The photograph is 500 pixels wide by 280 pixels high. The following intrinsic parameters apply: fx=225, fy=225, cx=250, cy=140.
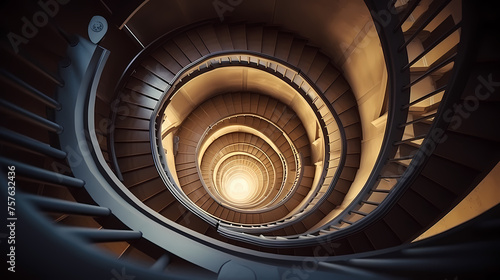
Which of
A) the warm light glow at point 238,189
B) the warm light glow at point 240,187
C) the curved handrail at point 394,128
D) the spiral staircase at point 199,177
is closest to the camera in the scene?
the spiral staircase at point 199,177

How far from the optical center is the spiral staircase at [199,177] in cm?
122

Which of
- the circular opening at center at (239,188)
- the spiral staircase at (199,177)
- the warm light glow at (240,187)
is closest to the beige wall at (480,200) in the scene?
the spiral staircase at (199,177)

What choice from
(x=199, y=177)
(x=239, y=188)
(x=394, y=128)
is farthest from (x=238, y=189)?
(x=394, y=128)

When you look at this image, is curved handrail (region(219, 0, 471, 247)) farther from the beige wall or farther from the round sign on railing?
the round sign on railing

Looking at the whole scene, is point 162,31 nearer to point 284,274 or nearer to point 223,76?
point 223,76

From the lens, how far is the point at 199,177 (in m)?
9.25

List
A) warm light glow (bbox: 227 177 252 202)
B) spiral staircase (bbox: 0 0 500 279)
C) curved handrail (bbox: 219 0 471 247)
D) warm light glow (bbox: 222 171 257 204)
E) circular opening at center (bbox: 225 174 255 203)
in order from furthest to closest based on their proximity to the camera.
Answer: warm light glow (bbox: 227 177 252 202), circular opening at center (bbox: 225 174 255 203), warm light glow (bbox: 222 171 257 204), curved handrail (bbox: 219 0 471 247), spiral staircase (bbox: 0 0 500 279)

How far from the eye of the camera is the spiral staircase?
4.00 feet

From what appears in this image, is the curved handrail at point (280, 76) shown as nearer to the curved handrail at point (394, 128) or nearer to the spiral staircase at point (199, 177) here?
the spiral staircase at point (199, 177)

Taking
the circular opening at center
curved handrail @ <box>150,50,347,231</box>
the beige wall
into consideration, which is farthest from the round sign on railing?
the circular opening at center

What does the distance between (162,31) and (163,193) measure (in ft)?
14.3

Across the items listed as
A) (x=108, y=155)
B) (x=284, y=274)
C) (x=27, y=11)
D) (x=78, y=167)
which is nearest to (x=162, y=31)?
(x=108, y=155)

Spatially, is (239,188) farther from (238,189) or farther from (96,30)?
(96,30)

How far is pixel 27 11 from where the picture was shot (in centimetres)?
218
